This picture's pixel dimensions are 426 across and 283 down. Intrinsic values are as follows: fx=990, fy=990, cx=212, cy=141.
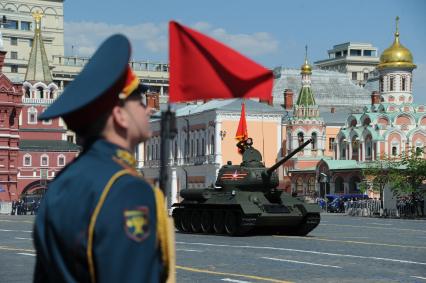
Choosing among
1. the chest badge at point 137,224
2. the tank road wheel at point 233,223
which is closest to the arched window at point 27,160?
the tank road wheel at point 233,223

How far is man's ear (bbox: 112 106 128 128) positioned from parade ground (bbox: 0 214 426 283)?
10370 millimetres

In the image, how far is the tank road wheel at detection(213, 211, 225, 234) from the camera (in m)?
26.7

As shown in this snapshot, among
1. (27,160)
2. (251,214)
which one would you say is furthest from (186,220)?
(27,160)

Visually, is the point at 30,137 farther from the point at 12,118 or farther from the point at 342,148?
the point at 342,148

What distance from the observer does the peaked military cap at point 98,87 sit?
3.19 meters

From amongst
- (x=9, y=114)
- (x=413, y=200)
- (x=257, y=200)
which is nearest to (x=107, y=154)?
(x=257, y=200)

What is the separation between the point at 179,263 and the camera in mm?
16594

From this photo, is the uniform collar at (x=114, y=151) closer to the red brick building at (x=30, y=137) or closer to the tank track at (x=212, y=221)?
the tank track at (x=212, y=221)

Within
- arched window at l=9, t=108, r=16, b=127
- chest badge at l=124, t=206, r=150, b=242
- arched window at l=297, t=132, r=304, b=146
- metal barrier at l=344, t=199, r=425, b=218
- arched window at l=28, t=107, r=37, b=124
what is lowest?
metal barrier at l=344, t=199, r=425, b=218

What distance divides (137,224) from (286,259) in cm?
1452

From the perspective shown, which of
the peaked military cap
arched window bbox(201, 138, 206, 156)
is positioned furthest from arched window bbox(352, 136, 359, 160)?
the peaked military cap

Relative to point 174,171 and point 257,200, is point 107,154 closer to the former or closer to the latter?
point 257,200

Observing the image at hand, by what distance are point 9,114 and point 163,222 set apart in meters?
75.3

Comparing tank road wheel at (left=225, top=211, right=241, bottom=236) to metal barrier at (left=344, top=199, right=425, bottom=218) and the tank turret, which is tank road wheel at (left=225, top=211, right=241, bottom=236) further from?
metal barrier at (left=344, top=199, right=425, bottom=218)
